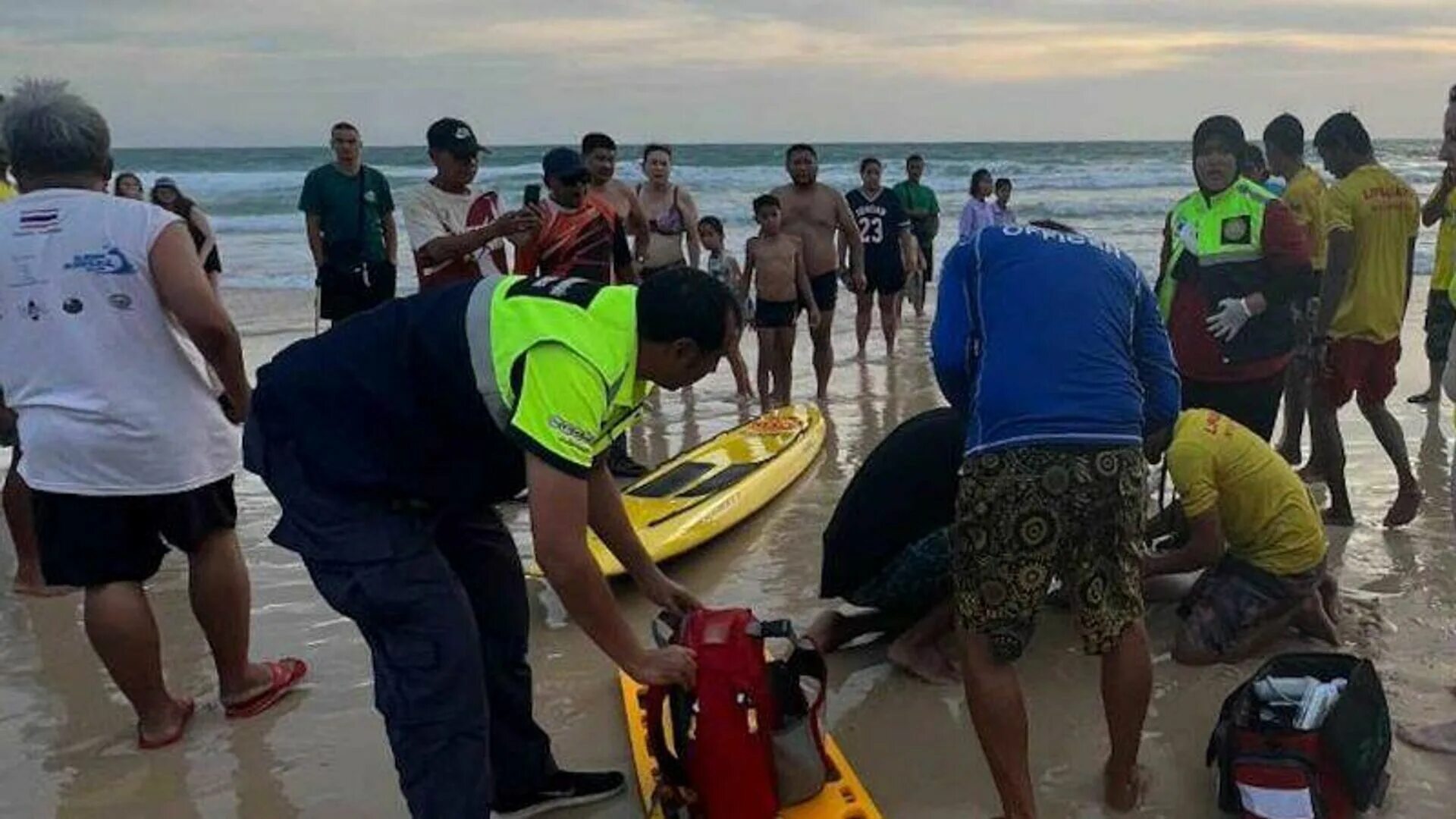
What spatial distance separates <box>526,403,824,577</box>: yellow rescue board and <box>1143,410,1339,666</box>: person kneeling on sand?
75.5 inches

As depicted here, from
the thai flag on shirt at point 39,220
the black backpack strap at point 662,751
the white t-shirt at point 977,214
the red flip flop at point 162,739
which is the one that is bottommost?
the red flip flop at point 162,739

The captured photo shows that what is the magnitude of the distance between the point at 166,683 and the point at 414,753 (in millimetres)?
2002

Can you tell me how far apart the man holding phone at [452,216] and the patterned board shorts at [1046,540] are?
3342 millimetres

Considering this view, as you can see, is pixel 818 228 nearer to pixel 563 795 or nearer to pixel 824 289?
pixel 824 289

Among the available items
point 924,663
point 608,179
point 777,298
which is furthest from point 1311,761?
point 777,298

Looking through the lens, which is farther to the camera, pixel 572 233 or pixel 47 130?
pixel 572 233

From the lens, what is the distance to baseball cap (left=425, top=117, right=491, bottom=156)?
19.6ft

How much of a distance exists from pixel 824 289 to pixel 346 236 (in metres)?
3.56

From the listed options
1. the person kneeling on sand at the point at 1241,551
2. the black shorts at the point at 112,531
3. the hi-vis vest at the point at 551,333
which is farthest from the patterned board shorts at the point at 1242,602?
the black shorts at the point at 112,531

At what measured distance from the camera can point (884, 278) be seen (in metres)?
10.9

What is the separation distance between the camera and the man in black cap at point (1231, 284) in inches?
194

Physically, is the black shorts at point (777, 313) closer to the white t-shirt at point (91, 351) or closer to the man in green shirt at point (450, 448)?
the white t-shirt at point (91, 351)

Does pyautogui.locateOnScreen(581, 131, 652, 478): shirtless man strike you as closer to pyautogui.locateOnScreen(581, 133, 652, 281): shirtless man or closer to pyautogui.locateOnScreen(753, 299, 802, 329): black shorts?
pyautogui.locateOnScreen(581, 133, 652, 281): shirtless man

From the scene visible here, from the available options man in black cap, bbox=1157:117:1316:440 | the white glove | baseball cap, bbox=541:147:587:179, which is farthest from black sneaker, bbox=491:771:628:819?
baseball cap, bbox=541:147:587:179
